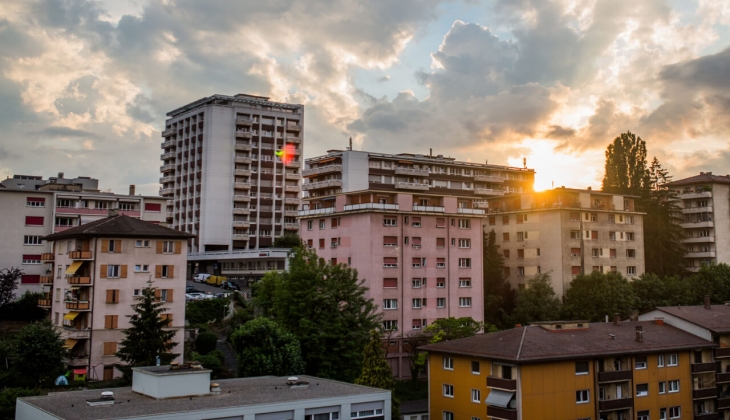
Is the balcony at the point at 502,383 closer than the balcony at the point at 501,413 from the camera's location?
No

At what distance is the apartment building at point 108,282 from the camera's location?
202ft

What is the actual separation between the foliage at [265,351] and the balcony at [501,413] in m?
15.2

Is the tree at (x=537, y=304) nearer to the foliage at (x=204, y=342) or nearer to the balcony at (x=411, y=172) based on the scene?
the foliage at (x=204, y=342)

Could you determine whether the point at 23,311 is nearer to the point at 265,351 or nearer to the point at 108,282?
the point at 108,282

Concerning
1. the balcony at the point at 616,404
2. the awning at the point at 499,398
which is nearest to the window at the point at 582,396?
the balcony at the point at 616,404

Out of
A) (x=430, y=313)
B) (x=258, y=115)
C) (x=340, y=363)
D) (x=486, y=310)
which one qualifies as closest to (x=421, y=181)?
(x=258, y=115)

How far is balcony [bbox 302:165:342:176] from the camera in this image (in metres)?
127

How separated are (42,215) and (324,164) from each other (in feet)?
177

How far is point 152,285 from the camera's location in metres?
64.6

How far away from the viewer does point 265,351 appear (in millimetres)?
55781

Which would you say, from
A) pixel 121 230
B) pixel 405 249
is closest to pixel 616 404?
pixel 405 249

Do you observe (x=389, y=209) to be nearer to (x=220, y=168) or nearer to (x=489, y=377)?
(x=489, y=377)

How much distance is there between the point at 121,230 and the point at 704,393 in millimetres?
52190

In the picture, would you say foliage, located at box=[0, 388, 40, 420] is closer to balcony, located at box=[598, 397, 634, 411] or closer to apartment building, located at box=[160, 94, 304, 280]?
balcony, located at box=[598, 397, 634, 411]
